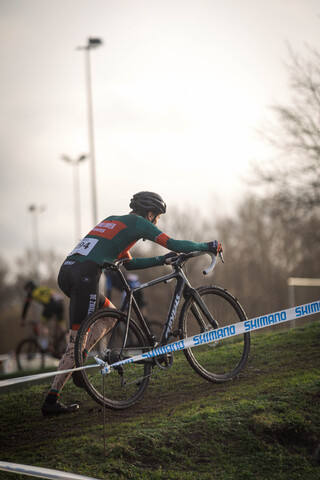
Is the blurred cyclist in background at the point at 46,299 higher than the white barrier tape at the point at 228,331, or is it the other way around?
the blurred cyclist in background at the point at 46,299

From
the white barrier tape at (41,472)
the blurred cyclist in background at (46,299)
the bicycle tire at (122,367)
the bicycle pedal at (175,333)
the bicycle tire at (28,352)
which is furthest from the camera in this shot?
the bicycle tire at (28,352)

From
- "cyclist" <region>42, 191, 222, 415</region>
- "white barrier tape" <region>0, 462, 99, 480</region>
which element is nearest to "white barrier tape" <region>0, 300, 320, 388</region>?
"cyclist" <region>42, 191, 222, 415</region>

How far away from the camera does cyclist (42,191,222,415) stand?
6047 millimetres

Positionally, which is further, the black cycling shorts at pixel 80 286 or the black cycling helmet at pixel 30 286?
the black cycling helmet at pixel 30 286

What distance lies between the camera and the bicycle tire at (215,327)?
661 cm

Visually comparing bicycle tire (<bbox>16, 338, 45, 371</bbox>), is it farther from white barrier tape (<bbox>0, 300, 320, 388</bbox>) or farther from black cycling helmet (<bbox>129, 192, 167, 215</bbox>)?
white barrier tape (<bbox>0, 300, 320, 388</bbox>)

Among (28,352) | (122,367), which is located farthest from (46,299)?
(122,367)

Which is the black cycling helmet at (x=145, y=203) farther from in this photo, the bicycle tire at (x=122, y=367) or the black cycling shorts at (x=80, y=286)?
the bicycle tire at (x=122, y=367)

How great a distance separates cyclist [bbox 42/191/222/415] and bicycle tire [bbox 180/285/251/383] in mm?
644

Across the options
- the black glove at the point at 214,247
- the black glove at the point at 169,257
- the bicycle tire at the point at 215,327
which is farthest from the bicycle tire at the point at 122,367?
the black glove at the point at 214,247

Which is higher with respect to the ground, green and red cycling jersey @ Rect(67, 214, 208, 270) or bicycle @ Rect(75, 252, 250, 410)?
green and red cycling jersey @ Rect(67, 214, 208, 270)

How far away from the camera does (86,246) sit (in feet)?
20.3

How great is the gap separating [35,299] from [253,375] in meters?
8.85

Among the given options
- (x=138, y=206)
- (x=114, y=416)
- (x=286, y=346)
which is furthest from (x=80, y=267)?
(x=286, y=346)
